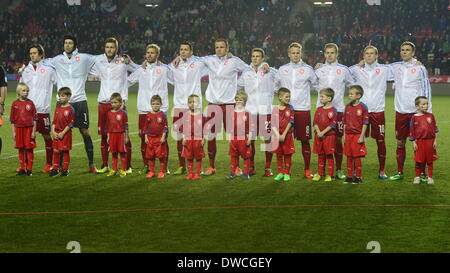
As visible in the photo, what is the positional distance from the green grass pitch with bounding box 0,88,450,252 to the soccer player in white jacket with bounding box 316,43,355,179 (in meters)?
0.79

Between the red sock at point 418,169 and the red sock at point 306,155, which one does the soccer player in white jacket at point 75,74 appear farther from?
the red sock at point 418,169

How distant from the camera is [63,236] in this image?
23.2 feet

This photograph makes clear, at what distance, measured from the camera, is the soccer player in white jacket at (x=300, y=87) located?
1057 cm

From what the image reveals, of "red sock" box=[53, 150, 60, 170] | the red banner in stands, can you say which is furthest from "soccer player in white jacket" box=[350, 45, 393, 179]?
the red banner in stands

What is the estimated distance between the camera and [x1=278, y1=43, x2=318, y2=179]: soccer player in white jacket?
10.6 m

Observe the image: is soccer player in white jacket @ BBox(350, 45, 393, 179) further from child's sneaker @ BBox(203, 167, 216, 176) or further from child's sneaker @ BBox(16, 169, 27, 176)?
child's sneaker @ BBox(16, 169, 27, 176)

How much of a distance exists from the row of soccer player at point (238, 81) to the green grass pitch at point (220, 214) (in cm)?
82

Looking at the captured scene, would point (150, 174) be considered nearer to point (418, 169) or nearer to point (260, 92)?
point (260, 92)

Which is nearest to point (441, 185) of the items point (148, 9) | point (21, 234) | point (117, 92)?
point (117, 92)

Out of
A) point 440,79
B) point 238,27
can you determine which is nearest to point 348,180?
point 440,79

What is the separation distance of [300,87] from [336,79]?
1.72 feet

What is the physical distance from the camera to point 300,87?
10.6 metres
